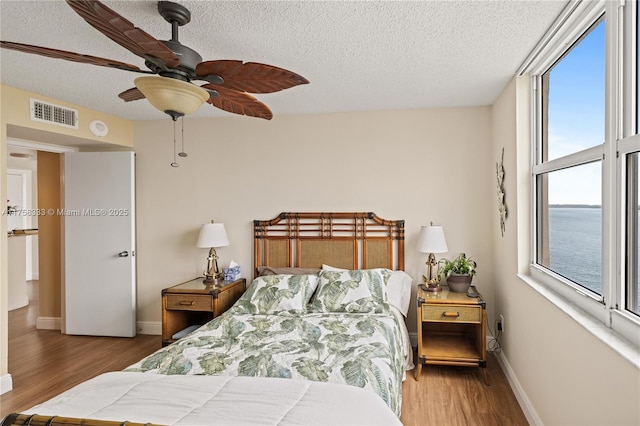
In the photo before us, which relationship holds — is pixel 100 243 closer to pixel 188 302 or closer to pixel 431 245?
pixel 188 302

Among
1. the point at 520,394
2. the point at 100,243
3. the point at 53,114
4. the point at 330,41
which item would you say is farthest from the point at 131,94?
the point at 520,394

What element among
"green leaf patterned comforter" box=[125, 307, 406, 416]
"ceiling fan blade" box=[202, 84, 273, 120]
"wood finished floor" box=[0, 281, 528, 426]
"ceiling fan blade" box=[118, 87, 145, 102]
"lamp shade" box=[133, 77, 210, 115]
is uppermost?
"ceiling fan blade" box=[118, 87, 145, 102]

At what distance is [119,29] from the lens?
55.1 inches

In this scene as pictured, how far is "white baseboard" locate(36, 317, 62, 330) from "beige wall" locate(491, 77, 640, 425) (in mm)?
4944

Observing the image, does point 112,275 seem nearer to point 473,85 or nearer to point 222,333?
point 222,333

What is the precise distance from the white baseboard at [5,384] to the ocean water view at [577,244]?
13.4ft

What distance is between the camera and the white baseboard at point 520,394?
2383 mm

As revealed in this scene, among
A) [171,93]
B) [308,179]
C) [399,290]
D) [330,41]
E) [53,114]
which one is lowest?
[399,290]

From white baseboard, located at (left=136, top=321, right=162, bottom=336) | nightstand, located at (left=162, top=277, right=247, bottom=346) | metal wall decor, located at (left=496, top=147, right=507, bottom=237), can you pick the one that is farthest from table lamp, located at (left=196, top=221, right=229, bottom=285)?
metal wall decor, located at (left=496, top=147, right=507, bottom=237)

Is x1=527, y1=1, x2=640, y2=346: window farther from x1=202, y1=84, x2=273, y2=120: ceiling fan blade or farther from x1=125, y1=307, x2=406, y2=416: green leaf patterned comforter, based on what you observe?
x1=202, y1=84, x2=273, y2=120: ceiling fan blade

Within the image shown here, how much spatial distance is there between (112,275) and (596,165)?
4.44 m

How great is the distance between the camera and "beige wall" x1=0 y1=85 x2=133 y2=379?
307 cm

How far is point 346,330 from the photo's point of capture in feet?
8.98

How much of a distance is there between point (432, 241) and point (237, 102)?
7.02ft
